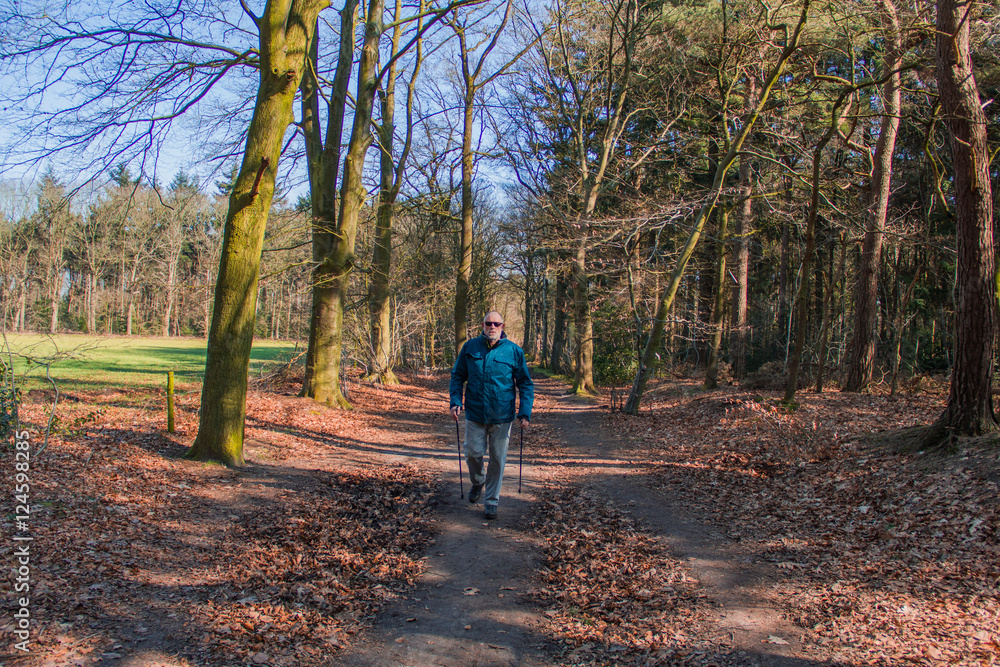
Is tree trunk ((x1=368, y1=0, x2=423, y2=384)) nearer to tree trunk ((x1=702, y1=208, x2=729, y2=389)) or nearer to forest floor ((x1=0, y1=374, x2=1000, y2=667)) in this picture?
tree trunk ((x1=702, y1=208, x2=729, y2=389))

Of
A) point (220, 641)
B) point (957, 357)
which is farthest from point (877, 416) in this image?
point (220, 641)

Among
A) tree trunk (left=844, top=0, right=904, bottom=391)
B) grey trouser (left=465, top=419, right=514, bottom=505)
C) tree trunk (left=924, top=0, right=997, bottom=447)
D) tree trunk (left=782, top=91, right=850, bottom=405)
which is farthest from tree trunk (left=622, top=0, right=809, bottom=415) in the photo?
grey trouser (left=465, top=419, right=514, bottom=505)

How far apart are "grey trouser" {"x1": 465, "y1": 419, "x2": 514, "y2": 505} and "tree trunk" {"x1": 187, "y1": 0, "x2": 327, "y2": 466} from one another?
3455 mm

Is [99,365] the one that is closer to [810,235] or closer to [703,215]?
[703,215]

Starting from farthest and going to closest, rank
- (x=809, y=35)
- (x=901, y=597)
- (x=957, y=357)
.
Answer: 1. (x=809, y=35)
2. (x=957, y=357)
3. (x=901, y=597)

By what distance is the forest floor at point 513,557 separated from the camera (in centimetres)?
380

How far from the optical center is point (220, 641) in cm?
378

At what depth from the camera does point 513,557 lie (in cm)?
550

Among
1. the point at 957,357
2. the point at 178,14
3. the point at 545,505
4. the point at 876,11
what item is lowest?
the point at 545,505

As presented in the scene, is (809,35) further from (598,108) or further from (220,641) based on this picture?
(220,641)

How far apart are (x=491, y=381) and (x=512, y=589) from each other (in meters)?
2.43

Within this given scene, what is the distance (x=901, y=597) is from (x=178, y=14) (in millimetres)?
11716

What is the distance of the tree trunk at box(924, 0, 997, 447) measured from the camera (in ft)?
22.5

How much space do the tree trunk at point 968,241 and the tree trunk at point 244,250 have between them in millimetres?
8398
